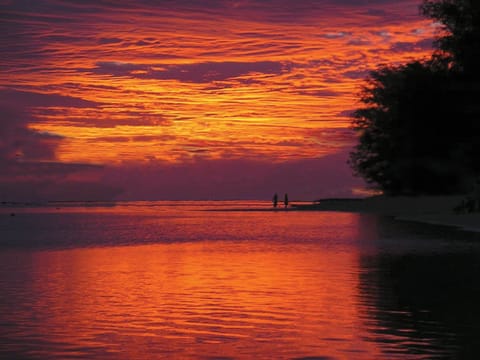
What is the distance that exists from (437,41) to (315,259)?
37.4 m

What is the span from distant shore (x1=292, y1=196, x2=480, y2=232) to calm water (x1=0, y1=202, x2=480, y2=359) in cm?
2718

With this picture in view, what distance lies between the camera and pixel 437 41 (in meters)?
63.9

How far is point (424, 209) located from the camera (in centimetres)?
9931

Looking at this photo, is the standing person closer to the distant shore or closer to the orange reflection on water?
the distant shore

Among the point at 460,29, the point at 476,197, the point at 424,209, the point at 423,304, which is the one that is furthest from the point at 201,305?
the point at 424,209

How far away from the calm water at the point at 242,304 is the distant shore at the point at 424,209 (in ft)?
89.2

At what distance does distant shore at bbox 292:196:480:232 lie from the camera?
6391 centimetres

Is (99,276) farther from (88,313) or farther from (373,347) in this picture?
(373,347)

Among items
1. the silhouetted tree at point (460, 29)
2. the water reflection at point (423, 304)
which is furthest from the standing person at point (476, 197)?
the water reflection at point (423, 304)

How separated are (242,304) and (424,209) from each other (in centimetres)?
8346

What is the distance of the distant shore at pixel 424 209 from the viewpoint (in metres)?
63.9

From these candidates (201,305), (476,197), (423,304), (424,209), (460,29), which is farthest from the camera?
(424,209)

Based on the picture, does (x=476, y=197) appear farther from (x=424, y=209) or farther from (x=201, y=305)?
(x=201, y=305)

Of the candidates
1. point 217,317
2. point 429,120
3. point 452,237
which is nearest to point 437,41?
point 429,120
